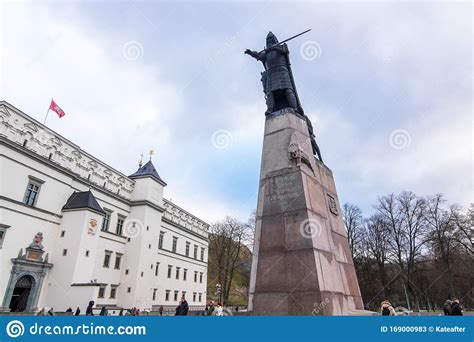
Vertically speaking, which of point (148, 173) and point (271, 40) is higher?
point (148, 173)

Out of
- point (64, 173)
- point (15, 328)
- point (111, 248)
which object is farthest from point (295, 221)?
point (111, 248)

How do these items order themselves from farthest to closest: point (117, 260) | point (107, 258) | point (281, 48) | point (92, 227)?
point (117, 260) → point (107, 258) → point (92, 227) → point (281, 48)

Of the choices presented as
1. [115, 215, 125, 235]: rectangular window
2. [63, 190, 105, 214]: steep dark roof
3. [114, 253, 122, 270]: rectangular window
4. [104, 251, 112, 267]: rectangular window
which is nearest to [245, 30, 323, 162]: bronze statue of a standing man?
[63, 190, 105, 214]: steep dark roof

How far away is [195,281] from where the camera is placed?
51.8 m

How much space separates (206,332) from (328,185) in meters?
9.70

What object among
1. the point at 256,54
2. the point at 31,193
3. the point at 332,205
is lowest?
the point at 332,205

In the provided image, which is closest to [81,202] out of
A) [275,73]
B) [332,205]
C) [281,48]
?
[275,73]

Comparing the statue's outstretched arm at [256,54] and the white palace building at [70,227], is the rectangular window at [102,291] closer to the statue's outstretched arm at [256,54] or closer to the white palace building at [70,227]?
the white palace building at [70,227]

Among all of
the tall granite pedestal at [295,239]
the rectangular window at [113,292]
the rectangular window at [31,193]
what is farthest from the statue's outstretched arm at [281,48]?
the rectangular window at [113,292]

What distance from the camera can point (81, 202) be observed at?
28891mm

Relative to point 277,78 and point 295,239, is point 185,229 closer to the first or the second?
point 277,78

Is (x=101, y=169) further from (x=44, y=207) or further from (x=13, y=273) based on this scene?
(x=13, y=273)

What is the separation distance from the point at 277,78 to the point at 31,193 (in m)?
24.7

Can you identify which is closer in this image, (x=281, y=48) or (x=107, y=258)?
(x=281, y=48)
